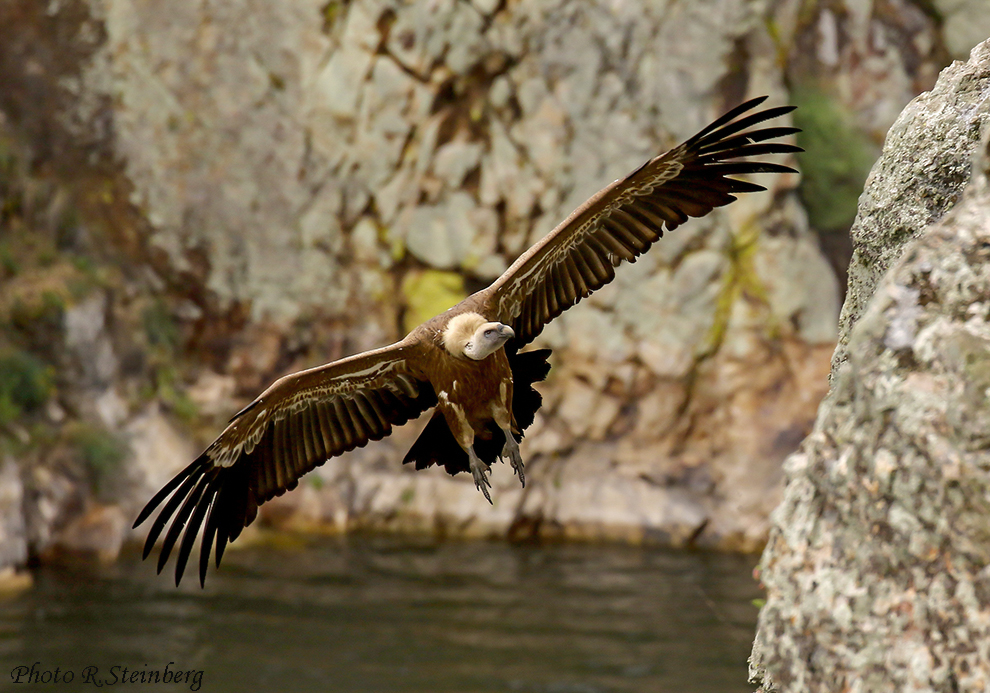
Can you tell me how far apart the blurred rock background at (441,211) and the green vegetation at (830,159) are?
34 mm

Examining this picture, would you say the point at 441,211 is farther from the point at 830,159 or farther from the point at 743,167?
the point at 743,167

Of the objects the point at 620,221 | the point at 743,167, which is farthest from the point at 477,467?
the point at 743,167

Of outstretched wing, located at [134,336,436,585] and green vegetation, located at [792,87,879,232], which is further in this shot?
green vegetation, located at [792,87,879,232]

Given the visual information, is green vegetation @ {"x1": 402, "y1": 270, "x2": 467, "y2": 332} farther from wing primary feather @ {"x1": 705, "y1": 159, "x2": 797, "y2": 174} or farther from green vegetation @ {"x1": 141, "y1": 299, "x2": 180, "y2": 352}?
wing primary feather @ {"x1": 705, "y1": 159, "x2": 797, "y2": 174}

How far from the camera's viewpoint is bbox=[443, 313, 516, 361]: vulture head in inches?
155

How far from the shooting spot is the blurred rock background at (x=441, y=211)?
11203 millimetres

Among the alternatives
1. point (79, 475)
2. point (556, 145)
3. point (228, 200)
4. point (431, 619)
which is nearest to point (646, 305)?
point (556, 145)

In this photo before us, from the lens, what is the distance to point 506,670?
910 centimetres

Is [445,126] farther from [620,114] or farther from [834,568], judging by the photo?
[834,568]

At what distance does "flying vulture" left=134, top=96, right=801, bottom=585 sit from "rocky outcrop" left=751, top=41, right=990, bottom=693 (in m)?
1.95

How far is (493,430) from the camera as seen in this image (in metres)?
4.54

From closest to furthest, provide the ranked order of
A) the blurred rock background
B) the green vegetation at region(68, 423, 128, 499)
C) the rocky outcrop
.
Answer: the rocky outcrop → the green vegetation at region(68, 423, 128, 499) → the blurred rock background

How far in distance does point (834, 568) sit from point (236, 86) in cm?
1091

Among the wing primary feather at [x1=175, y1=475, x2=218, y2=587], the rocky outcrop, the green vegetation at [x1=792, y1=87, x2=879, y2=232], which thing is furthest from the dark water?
the rocky outcrop
